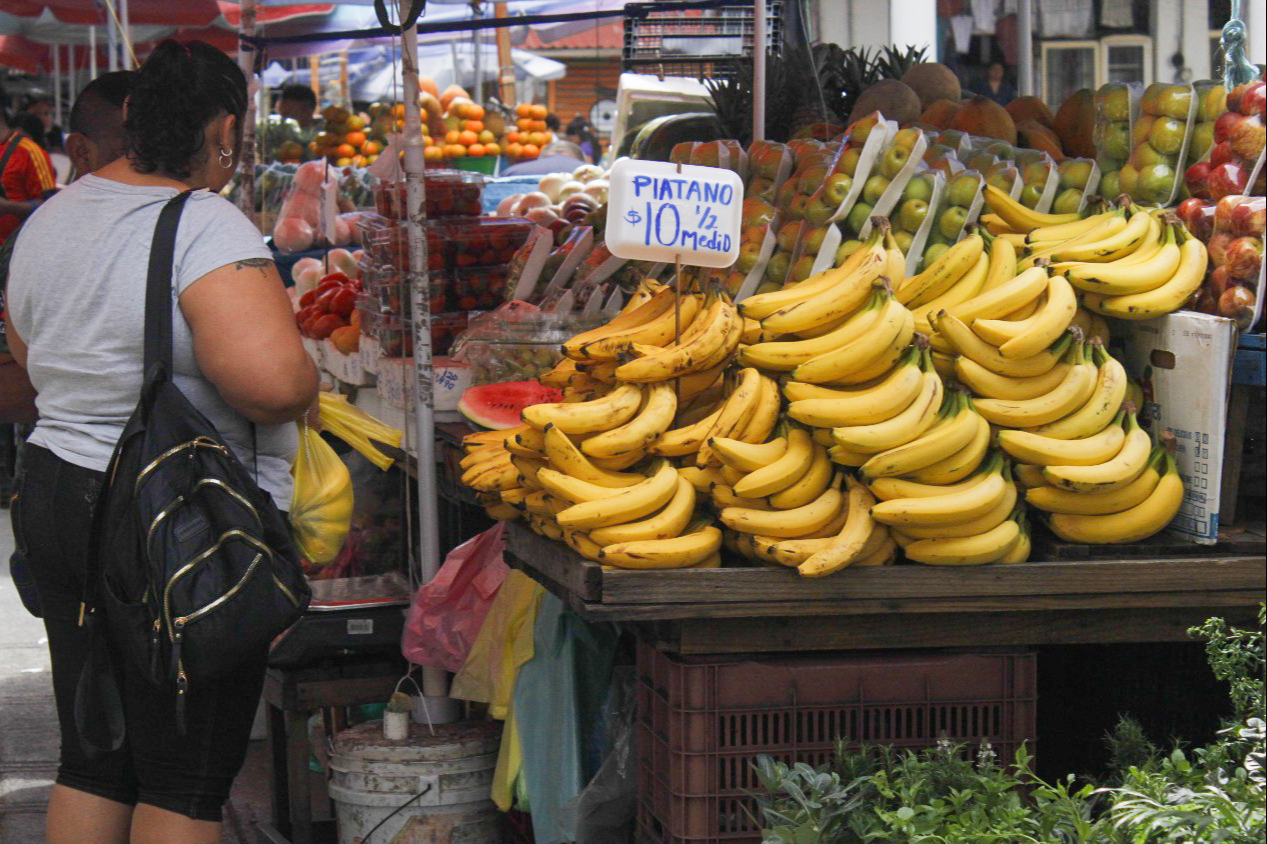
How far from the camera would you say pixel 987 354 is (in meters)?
2.83

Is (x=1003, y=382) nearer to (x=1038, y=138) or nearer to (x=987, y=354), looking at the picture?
(x=987, y=354)

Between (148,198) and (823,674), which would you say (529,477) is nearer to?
(823,674)

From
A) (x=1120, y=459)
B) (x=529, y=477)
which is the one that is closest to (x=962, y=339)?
(x=1120, y=459)

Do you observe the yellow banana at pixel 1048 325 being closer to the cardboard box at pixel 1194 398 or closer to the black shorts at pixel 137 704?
the cardboard box at pixel 1194 398

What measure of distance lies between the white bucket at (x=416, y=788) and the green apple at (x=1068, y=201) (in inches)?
73.7

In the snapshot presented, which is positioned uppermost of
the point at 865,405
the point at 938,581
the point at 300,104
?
the point at 300,104

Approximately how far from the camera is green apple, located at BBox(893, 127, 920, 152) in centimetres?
342

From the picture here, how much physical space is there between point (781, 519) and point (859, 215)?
1.06 m

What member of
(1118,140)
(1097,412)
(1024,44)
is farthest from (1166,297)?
(1024,44)

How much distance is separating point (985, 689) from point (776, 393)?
27.0 inches

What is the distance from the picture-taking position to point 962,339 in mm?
2828

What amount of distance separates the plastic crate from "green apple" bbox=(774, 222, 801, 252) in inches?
45.8

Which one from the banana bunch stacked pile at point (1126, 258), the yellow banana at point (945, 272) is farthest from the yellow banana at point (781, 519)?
the banana bunch stacked pile at point (1126, 258)

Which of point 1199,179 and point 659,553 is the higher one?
point 1199,179
